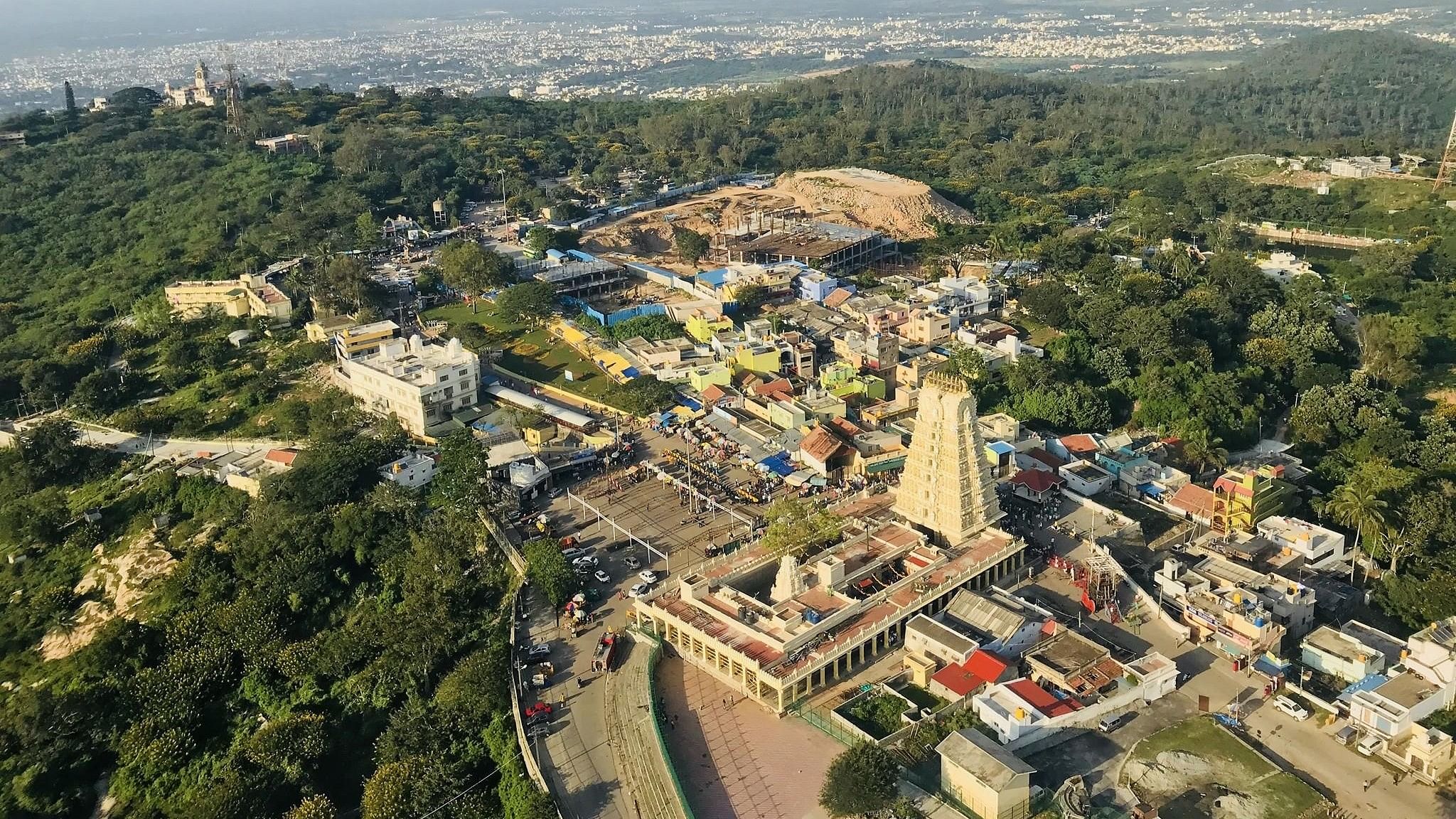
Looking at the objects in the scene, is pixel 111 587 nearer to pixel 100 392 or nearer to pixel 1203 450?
pixel 100 392

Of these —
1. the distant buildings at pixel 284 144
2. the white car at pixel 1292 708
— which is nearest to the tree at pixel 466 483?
the white car at pixel 1292 708

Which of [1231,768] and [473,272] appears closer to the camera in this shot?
[1231,768]

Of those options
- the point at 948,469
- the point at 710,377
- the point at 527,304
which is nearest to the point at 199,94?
the point at 527,304

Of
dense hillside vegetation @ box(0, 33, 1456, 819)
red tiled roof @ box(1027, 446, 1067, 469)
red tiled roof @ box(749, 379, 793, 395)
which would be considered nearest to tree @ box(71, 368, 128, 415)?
dense hillside vegetation @ box(0, 33, 1456, 819)

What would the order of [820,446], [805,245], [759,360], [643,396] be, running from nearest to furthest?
[820,446] < [643,396] < [759,360] < [805,245]

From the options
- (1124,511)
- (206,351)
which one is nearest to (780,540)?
(1124,511)

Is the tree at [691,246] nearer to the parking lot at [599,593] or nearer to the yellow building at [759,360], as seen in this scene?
the yellow building at [759,360]
